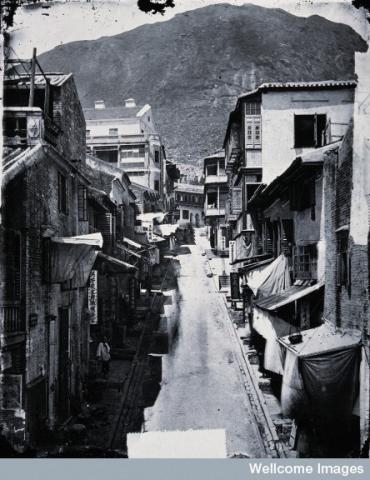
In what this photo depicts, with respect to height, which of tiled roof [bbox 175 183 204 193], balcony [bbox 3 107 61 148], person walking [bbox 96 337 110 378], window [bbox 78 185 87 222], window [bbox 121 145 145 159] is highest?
window [bbox 121 145 145 159]

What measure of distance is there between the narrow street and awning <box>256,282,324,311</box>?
14.3 ft

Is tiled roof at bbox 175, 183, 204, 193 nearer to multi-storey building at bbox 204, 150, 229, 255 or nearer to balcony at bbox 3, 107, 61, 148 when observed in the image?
multi-storey building at bbox 204, 150, 229, 255

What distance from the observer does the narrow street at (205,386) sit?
17.8 metres

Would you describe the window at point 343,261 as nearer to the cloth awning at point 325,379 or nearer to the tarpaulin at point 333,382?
the cloth awning at point 325,379

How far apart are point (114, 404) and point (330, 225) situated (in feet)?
39.3

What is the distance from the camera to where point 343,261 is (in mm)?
13508

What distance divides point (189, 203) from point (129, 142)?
32.2 m

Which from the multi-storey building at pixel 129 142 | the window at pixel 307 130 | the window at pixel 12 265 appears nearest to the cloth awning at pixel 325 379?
the window at pixel 12 265

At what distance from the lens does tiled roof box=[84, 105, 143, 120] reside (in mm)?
64438

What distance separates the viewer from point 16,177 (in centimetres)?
1330

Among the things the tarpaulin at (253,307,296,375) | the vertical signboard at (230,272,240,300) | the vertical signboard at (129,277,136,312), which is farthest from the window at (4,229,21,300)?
the vertical signboard at (129,277,136,312)

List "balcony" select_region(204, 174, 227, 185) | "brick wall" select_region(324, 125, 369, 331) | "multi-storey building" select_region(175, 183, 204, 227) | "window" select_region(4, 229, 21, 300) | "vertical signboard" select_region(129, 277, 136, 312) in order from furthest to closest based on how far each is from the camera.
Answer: "multi-storey building" select_region(175, 183, 204, 227) → "balcony" select_region(204, 174, 227, 185) → "vertical signboard" select_region(129, 277, 136, 312) → "window" select_region(4, 229, 21, 300) → "brick wall" select_region(324, 125, 369, 331)

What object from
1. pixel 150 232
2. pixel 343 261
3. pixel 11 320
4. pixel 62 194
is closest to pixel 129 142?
pixel 150 232

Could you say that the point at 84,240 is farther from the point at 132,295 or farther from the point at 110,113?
the point at 110,113
